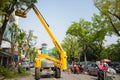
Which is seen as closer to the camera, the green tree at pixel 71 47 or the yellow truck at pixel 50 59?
the yellow truck at pixel 50 59

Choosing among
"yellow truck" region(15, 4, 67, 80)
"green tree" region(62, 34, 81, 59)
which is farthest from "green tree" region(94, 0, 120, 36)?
"green tree" region(62, 34, 81, 59)

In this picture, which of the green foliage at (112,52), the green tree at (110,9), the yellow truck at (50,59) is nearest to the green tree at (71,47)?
the green foliage at (112,52)

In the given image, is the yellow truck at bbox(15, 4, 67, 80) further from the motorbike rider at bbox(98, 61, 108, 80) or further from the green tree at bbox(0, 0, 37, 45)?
the motorbike rider at bbox(98, 61, 108, 80)

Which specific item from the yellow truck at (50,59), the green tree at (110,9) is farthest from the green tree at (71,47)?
the yellow truck at (50,59)

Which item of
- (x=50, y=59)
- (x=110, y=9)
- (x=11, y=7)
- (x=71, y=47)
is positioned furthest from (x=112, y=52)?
(x=11, y=7)

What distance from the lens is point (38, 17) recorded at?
27391 millimetres

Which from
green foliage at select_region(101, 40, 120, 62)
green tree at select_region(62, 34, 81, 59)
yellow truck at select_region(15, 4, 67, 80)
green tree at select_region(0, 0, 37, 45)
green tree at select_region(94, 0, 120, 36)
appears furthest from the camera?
green tree at select_region(62, 34, 81, 59)

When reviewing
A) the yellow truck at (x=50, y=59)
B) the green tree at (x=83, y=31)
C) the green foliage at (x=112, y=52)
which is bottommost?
the yellow truck at (x=50, y=59)

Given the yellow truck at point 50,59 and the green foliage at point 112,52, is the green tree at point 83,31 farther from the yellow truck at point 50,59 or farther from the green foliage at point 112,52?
the yellow truck at point 50,59

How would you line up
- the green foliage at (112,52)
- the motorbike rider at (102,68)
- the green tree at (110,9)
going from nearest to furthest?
the motorbike rider at (102,68), the green tree at (110,9), the green foliage at (112,52)

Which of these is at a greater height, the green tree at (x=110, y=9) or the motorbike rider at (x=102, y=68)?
the green tree at (x=110, y=9)

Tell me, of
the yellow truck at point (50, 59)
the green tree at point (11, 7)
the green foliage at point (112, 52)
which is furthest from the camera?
the green foliage at point (112, 52)

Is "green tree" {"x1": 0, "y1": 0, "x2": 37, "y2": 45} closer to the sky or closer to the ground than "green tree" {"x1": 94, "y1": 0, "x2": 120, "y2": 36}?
closer to the ground

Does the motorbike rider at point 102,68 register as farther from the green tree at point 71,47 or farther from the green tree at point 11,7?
the green tree at point 71,47
